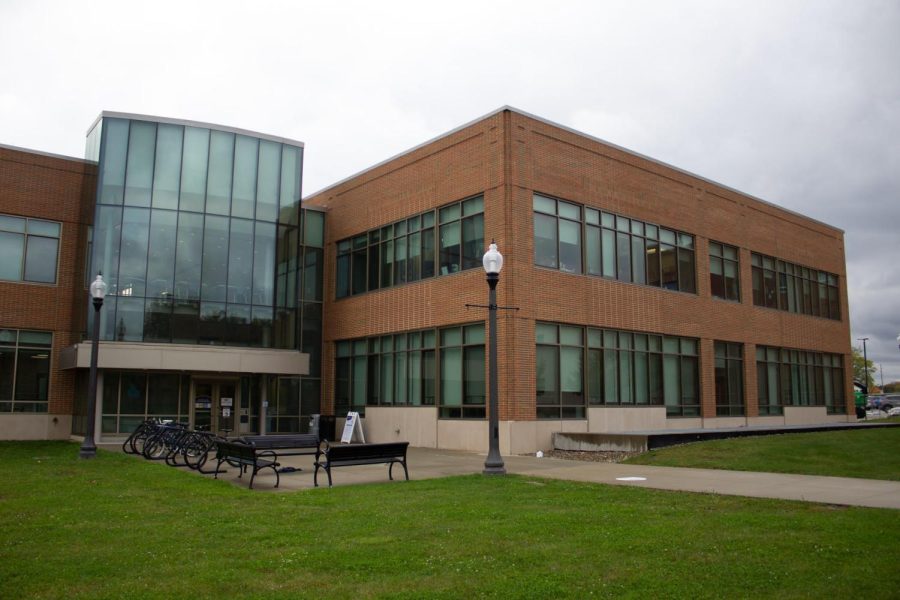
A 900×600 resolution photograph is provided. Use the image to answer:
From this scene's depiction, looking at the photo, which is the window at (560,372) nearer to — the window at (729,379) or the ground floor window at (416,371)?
the ground floor window at (416,371)

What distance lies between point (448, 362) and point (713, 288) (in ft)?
41.5

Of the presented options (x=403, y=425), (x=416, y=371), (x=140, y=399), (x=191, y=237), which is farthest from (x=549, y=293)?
(x=140, y=399)

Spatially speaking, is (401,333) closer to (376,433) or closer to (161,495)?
(376,433)

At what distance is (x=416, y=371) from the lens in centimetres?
2642

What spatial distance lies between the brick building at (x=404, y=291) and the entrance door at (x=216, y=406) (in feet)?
0.26

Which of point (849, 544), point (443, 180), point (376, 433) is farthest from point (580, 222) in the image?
point (849, 544)

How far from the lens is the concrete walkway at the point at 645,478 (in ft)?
40.6

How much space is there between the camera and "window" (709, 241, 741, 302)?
103 ft

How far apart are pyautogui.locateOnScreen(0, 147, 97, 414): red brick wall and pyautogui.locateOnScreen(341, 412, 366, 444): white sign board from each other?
33.0 ft

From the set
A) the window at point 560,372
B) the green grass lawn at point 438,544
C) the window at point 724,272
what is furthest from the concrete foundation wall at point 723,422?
the green grass lawn at point 438,544

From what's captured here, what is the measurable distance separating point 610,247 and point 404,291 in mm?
7384

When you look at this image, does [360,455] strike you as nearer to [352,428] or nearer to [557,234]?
[557,234]

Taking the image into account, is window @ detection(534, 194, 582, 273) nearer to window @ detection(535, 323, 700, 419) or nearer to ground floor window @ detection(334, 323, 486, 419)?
window @ detection(535, 323, 700, 419)

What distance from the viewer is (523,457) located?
21.2m
